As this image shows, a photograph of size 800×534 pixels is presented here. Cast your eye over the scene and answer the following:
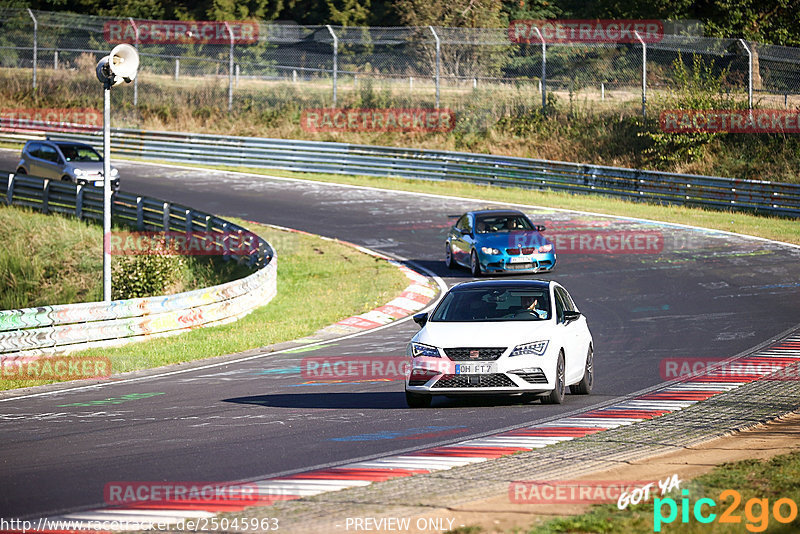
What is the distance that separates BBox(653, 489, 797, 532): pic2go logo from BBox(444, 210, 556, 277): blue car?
644 inches

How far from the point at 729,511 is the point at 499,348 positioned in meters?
4.75

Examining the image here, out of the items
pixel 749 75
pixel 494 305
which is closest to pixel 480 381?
pixel 494 305

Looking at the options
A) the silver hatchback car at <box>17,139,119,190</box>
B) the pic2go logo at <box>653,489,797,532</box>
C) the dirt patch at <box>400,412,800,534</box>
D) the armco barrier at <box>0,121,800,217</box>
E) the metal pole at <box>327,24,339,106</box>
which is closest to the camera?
the pic2go logo at <box>653,489,797,532</box>

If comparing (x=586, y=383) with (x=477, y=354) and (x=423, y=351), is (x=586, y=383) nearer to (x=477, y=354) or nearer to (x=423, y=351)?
(x=477, y=354)

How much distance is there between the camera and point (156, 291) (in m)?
24.3

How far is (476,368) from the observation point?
11266mm

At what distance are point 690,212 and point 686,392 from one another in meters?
21.0

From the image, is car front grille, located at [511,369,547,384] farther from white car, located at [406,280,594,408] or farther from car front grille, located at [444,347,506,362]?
car front grille, located at [444,347,506,362]

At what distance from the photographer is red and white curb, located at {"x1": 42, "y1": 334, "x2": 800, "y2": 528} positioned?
7.26 m

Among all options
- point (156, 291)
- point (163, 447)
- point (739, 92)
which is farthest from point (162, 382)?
point (739, 92)

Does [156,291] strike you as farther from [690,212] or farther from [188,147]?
[188,147]

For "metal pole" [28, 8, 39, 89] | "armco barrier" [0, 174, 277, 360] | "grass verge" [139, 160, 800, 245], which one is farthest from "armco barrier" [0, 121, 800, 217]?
"armco barrier" [0, 174, 277, 360]

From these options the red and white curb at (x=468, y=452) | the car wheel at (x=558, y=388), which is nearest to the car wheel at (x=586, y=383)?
the red and white curb at (x=468, y=452)

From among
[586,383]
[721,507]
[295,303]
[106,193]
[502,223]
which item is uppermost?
[106,193]
